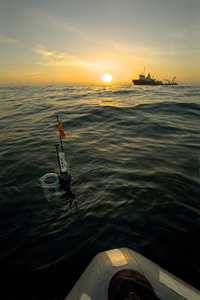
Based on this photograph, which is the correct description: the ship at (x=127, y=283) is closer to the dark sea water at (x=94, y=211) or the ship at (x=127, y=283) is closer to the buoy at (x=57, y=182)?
the dark sea water at (x=94, y=211)

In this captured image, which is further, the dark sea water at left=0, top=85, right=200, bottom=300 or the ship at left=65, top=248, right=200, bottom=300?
the dark sea water at left=0, top=85, right=200, bottom=300

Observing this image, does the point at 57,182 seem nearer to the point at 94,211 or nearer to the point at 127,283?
the point at 94,211

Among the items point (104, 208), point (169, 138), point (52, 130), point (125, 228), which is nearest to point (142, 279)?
point (125, 228)

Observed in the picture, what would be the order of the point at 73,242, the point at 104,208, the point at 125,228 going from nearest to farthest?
the point at 73,242, the point at 125,228, the point at 104,208

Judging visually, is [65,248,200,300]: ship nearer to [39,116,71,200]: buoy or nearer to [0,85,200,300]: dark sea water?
[0,85,200,300]: dark sea water

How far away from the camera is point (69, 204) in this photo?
16.9 feet

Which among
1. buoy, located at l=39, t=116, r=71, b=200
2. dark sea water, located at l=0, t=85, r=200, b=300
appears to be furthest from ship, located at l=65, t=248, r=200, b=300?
buoy, located at l=39, t=116, r=71, b=200

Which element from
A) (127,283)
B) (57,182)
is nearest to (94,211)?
(57,182)

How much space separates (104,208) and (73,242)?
4.86ft

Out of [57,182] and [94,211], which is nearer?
[94,211]

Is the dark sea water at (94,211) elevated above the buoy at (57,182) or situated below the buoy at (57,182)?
below

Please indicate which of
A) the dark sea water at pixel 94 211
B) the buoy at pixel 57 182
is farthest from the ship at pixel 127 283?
the buoy at pixel 57 182

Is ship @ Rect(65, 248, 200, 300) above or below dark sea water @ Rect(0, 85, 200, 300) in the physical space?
above

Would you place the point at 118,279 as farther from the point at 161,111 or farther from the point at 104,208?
the point at 161,111
